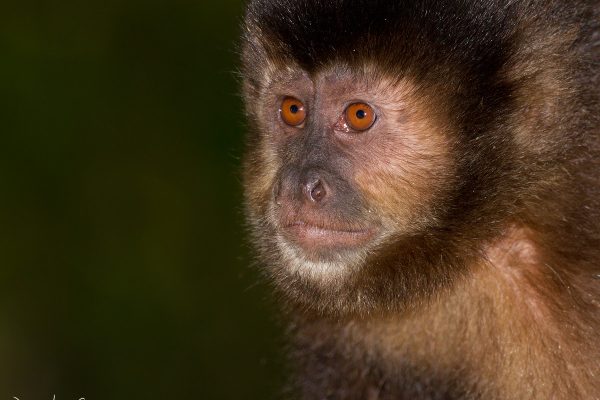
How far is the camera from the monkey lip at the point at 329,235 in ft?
14.5

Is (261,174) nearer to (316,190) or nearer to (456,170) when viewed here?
(316,190)

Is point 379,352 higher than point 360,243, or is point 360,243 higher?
point 360,243

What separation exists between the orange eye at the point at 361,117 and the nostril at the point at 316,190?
33 centimetres

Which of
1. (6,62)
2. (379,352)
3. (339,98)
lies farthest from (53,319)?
(339,98)

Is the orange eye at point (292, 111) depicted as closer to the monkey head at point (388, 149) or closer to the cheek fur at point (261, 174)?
the monkey head at point (388, 149)

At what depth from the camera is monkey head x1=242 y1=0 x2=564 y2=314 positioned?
4.38 m

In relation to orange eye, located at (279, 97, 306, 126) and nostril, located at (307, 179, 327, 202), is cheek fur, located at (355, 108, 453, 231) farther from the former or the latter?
orange eye, located at (279, 97, 306, 126)

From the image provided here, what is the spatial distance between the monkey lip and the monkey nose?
126 mm

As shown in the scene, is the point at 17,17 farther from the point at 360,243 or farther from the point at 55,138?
the point at 360,243

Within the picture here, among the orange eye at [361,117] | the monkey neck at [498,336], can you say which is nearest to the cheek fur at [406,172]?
the orange eye at [361,117]

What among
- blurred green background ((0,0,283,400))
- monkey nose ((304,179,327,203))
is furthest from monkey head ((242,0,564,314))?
blurred green background ((0,0,283,400))

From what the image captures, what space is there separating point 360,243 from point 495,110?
76 centimetres

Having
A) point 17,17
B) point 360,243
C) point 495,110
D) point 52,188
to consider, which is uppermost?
point 17,17

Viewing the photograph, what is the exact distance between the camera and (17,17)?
8570 millimetres
